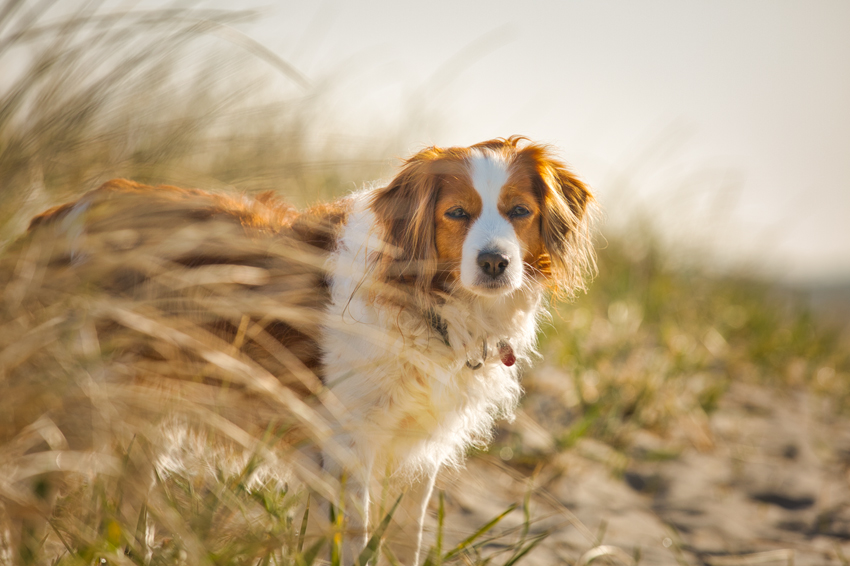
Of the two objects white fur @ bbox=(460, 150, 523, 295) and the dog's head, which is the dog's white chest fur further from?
white fur @ bbox=(460, 150, 523, 295)

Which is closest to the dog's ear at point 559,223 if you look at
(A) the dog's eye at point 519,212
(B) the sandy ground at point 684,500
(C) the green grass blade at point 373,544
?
(A) the dog's eye at point 519,212

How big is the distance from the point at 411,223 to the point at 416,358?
1.73 feet

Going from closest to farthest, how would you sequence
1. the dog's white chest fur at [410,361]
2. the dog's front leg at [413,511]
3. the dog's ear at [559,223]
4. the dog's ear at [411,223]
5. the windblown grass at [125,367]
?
the windblown grass at [125,367] < the dog's front leg at [413,511] < the dog's white chest fur at [410,361] < the dog's ear at [411,223] < the dog's ear at [559,223]

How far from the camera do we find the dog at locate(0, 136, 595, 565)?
1880mm

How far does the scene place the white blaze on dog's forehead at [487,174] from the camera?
2.26 meters

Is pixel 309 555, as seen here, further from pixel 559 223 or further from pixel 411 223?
pixel 559 223

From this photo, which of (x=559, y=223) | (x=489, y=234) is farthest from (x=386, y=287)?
(x=559, y=223)

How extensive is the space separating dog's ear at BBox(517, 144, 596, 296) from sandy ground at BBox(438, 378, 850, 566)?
2.57 ft

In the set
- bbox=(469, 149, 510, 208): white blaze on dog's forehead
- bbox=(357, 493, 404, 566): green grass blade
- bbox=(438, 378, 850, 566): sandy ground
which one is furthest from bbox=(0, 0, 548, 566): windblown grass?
bbox=(438, 378, 850, 566): sandy ground

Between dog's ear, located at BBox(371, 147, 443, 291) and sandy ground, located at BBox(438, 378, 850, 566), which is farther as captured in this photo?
sandy ground, located at BBox(438, 378, 850, 566)

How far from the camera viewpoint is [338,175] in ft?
16.4

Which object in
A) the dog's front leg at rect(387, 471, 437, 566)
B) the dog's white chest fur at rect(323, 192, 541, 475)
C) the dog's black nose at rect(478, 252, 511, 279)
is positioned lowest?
the dog's front leg at rect(387, 471, 437, 566)

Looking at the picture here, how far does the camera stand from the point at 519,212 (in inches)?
91.7

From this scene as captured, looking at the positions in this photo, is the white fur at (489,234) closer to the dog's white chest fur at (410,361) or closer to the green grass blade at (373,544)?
the dog's white chest fur at (410,361)
